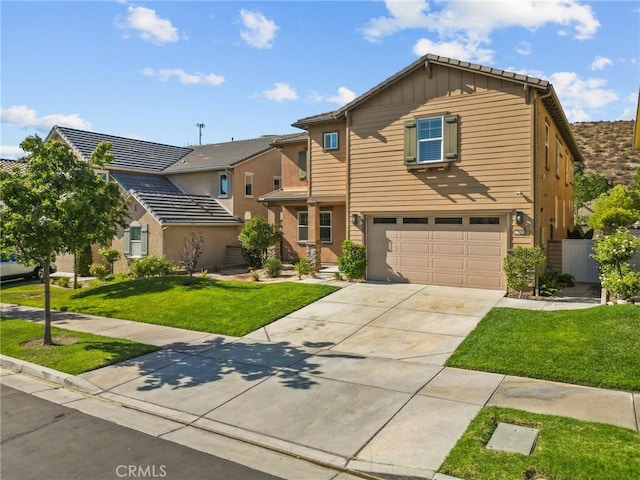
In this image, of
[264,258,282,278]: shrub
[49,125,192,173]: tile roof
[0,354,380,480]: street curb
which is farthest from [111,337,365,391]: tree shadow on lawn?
[49,125,192,173]: tile roof

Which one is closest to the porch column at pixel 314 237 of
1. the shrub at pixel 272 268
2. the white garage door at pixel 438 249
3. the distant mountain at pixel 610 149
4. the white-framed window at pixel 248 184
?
the shrub at pixel 272 268

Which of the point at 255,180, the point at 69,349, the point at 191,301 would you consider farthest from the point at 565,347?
the point at 255,180

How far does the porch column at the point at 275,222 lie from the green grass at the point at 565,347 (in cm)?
1327

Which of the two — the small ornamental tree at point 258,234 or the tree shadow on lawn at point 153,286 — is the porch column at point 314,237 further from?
the tree shadow on lawn at point 153,286

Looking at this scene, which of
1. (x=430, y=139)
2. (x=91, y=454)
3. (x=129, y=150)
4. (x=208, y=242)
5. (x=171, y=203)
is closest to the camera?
(x=91, y=454)

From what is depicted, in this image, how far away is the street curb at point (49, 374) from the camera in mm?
8055

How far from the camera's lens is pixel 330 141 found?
19.3m

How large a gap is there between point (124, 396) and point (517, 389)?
21.3 feet

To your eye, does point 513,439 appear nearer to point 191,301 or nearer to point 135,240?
point 191,301

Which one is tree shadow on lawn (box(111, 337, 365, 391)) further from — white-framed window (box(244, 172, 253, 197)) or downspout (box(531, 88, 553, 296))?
white-framed window (box(244, 172, 253, 197))

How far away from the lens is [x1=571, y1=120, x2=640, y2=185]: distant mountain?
4984 cm

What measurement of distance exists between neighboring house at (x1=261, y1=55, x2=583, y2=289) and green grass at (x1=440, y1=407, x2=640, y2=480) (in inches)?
364

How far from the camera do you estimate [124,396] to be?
761 centimetres

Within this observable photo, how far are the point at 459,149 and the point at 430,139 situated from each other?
1142 millimetres
